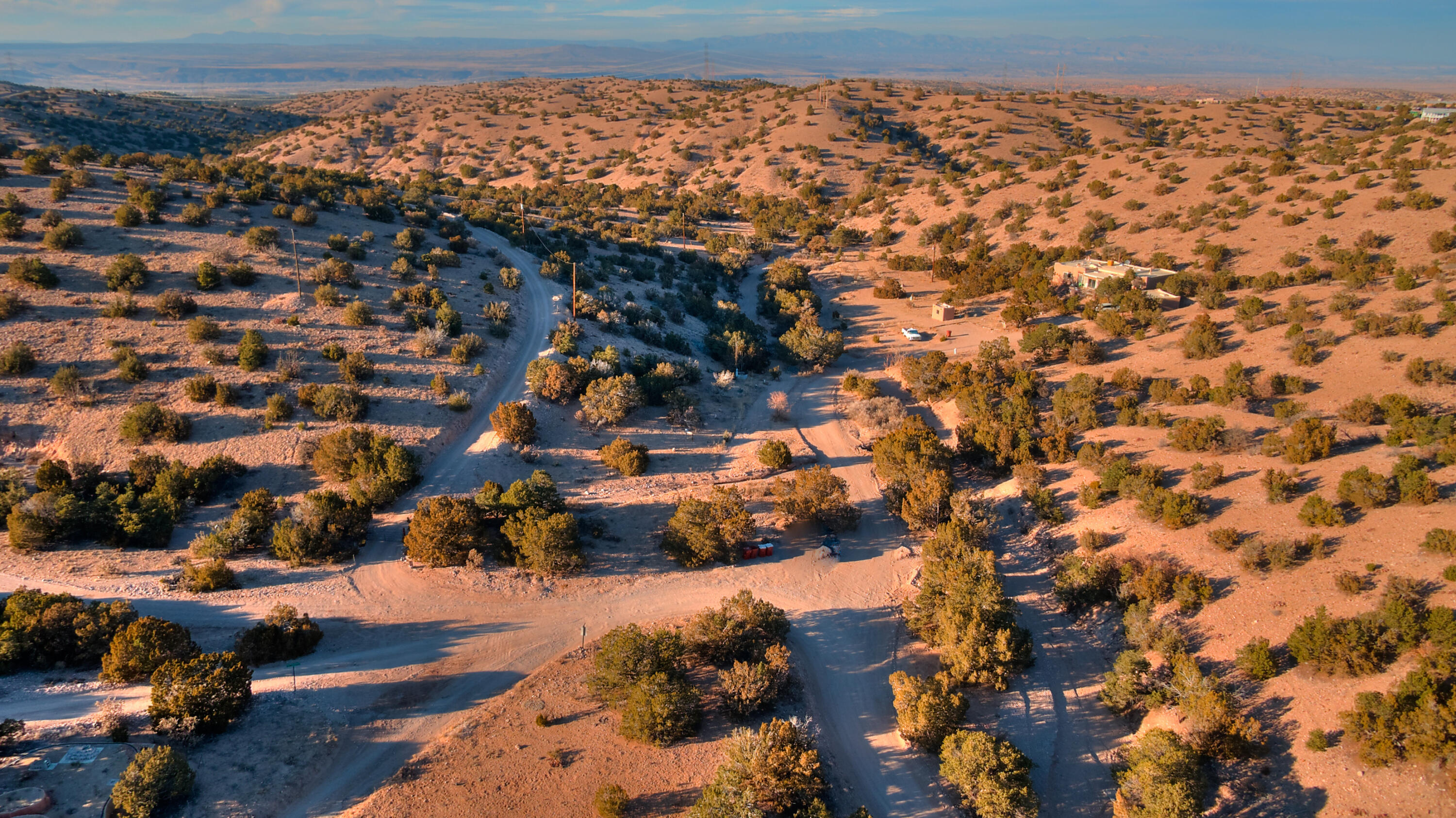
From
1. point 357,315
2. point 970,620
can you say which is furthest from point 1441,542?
point 357,315

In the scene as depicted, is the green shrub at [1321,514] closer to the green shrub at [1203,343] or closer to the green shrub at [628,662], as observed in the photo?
the green shrub at [1203,343]

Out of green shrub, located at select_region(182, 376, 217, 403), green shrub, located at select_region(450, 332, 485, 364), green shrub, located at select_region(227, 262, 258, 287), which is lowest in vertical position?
green shrub, located at select_region(182, 376, 217, 403)

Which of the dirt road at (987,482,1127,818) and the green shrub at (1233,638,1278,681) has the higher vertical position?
the green shrub at (1233,638,1278,681)

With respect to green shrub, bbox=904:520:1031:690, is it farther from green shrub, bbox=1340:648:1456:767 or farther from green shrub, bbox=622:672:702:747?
green shrub, bbox=622:672:702:747

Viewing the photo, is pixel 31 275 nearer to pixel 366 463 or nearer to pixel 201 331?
pixel 201 331

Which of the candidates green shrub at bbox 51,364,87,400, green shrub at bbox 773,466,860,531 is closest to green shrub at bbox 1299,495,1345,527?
green shrub at bbox 773,466,860,531
